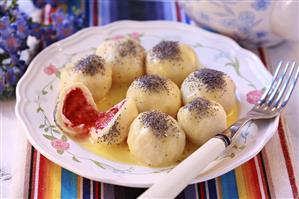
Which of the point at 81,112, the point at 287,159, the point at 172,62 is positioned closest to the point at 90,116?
the point at 81,112

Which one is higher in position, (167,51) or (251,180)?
(167,51)

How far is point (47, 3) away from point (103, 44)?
1.43ft

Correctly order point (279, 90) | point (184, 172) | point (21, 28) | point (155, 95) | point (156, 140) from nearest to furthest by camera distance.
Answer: point (184, 172) < point (156, 140) < point (155, 95) < point (279, 90) < point (21, 28)

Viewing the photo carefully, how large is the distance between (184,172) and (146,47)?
64 centimetres

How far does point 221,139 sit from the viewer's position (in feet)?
3.99

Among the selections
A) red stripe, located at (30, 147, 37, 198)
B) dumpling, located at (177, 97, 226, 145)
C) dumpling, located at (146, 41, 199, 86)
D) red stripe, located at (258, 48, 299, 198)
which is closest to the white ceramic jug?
dumpling, located at (146, 41, 199, 86)

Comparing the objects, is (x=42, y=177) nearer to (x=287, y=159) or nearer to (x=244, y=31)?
(x=287, y=159)

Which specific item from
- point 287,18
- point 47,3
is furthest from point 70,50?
point 287,18

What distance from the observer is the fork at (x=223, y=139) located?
107 cm

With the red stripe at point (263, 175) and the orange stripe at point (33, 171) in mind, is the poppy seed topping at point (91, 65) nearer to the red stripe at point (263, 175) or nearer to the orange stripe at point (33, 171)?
the orange stripe at point (33, 171)

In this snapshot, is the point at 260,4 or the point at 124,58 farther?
the point at 260,4

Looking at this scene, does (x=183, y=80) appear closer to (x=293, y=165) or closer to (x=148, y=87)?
(x=148, y=87)

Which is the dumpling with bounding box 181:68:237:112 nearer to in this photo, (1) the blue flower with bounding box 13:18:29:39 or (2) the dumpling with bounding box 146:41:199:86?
(2) the dumpling with bounding box 146:41:199:86

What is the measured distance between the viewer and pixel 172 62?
147 centimetres
